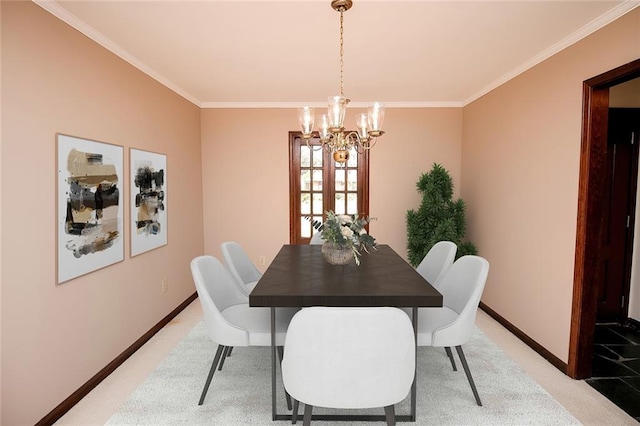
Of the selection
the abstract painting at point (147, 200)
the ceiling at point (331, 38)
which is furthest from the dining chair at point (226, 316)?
the ceiling at point (331, 38)

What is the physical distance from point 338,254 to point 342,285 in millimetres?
556

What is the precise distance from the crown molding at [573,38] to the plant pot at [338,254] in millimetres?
2292

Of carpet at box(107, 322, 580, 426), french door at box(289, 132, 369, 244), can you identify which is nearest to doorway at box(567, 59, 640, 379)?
carpet at box(107, 322, 580, 426)

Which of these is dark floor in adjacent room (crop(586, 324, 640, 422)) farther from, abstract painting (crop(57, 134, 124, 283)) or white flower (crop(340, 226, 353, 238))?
abstract painting (crop(57, 134, 124, 283))

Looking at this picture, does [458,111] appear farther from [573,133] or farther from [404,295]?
[404,295]

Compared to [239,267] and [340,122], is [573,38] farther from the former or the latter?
[239,267]

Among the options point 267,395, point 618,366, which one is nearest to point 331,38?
point 267,395

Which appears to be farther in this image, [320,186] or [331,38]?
[320,186]

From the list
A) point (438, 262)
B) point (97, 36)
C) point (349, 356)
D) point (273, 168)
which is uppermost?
point (97, 36)

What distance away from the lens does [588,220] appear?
260 cm

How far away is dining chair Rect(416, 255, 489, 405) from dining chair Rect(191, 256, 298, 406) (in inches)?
35.6

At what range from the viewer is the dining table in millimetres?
1900

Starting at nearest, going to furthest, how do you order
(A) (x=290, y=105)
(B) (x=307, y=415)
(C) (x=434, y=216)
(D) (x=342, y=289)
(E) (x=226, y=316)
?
1. (B) (x=307, y=415)
2. (D) (x=342, y=289)
3. (E) (x=226, y=316)
4. (C) (x=434, y=216)
5. (A) (x=290, y=105)

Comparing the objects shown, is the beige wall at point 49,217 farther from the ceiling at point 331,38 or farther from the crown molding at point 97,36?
the ceiling at point 331,38
